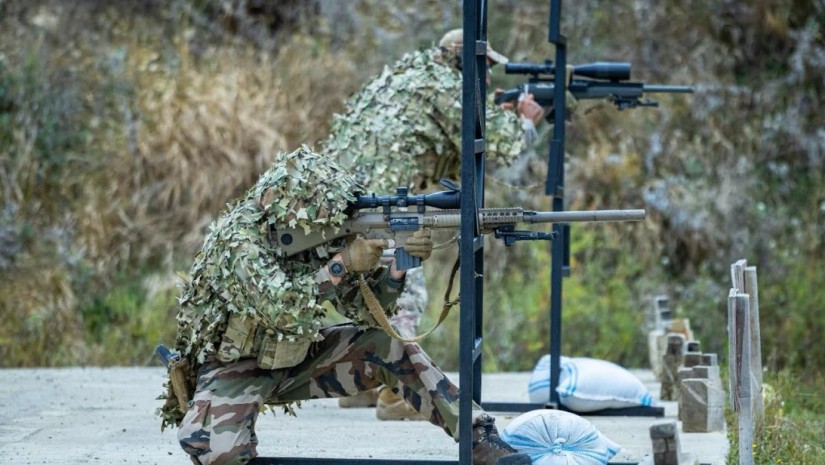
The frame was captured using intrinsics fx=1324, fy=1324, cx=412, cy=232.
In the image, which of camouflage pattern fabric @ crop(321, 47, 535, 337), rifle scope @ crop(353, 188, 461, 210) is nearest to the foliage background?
camouflage pattern fabric @ crop(321, 47, 535, 337)

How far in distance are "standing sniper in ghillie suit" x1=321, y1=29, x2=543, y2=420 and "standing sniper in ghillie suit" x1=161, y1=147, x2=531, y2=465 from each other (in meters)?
1.68

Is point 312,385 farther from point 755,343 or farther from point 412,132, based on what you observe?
point 412,132

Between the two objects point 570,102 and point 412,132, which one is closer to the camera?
point 412,132

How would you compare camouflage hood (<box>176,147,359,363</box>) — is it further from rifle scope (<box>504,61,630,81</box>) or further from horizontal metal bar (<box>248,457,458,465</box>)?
rifle scope (<box>504,61,630,81</box>)

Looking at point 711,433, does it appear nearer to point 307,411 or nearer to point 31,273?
point 307,411

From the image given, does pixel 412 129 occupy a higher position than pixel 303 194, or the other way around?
pixel 412 129

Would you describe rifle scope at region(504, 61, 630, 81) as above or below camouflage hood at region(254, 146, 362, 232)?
above

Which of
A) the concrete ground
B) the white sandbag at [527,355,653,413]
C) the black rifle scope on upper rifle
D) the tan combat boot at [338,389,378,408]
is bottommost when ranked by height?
the concrete ground

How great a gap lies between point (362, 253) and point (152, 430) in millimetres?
2257

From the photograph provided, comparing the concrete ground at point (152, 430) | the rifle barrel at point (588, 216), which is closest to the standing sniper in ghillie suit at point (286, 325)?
the rifle barrel at point (588, 216)

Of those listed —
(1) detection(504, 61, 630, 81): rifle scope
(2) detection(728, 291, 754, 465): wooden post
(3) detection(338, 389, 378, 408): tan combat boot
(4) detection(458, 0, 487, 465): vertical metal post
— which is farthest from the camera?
(3) detection(338, 389, 378, 408): tan combat boot

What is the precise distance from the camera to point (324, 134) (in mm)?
11453

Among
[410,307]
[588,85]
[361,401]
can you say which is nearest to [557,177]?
[588,85]

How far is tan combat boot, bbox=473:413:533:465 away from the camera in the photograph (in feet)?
16.1
